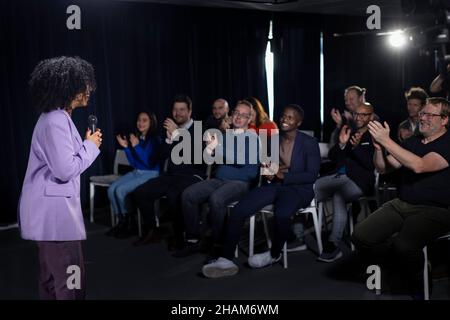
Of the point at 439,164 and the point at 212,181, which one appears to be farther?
the point at 212,181

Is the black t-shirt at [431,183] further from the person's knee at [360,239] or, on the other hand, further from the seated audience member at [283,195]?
the seated audience member at [283,195]

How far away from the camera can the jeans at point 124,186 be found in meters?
4.50

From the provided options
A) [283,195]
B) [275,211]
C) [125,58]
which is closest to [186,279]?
[275,211]

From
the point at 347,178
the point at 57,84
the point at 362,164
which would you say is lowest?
the point at 347,178

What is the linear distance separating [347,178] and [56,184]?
90.6 inches

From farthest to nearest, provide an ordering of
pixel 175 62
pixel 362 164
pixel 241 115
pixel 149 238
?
1. pixel 175 62
2. pixel 149 238
3. pixel 241 115
4. pixel 362 164

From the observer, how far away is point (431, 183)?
3.08 metres

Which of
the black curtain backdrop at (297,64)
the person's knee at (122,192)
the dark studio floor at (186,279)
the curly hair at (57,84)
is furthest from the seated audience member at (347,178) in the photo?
the black curtain backdrop at (297,64)

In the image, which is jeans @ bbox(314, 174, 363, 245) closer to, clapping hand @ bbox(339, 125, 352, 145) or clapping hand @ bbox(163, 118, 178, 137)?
clapping hand @ bbox(339, 125, 352, 145)

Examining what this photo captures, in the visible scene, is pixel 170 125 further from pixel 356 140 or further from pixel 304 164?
pixel 356 140

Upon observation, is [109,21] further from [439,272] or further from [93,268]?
[439,272]

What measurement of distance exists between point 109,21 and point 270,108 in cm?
212
